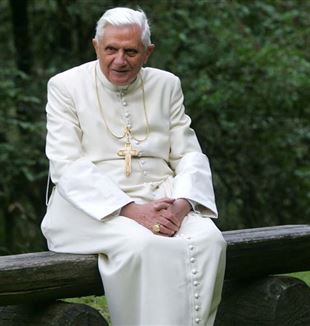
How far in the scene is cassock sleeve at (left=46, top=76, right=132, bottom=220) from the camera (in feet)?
14.6

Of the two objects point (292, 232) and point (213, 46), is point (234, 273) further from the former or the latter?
point (213, 46)

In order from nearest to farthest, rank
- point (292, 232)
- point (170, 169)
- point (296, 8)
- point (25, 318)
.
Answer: point (25, 318) < point (170, 169) < point (292, 232) < point (296, 8)

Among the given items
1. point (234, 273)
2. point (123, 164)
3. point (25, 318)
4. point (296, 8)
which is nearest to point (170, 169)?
point (123, 164)

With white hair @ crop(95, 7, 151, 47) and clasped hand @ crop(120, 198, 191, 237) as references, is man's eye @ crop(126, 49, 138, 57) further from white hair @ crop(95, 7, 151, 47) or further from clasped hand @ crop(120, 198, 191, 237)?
clasped hand @ crop(120, 198, 191, 237)

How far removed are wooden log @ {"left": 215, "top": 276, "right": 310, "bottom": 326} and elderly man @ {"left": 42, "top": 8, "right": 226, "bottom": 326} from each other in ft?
2.43

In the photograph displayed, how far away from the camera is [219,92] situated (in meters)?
8.95

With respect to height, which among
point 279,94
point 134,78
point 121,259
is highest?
point 134,78

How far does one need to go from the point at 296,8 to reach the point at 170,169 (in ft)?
17.4

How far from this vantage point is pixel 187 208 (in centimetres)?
463

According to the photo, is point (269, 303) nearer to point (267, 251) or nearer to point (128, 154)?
point (267, 251)

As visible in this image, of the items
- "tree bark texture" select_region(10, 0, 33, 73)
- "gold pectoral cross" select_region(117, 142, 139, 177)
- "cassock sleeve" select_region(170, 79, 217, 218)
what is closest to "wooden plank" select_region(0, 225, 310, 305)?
"cassock sleeve" select_region(170, 79, 217, 218)

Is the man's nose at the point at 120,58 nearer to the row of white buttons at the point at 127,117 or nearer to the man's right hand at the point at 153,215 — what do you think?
the row of white buttons at the point at 127,117

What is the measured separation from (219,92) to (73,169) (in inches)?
181

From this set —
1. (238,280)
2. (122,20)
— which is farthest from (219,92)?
(122,20)
